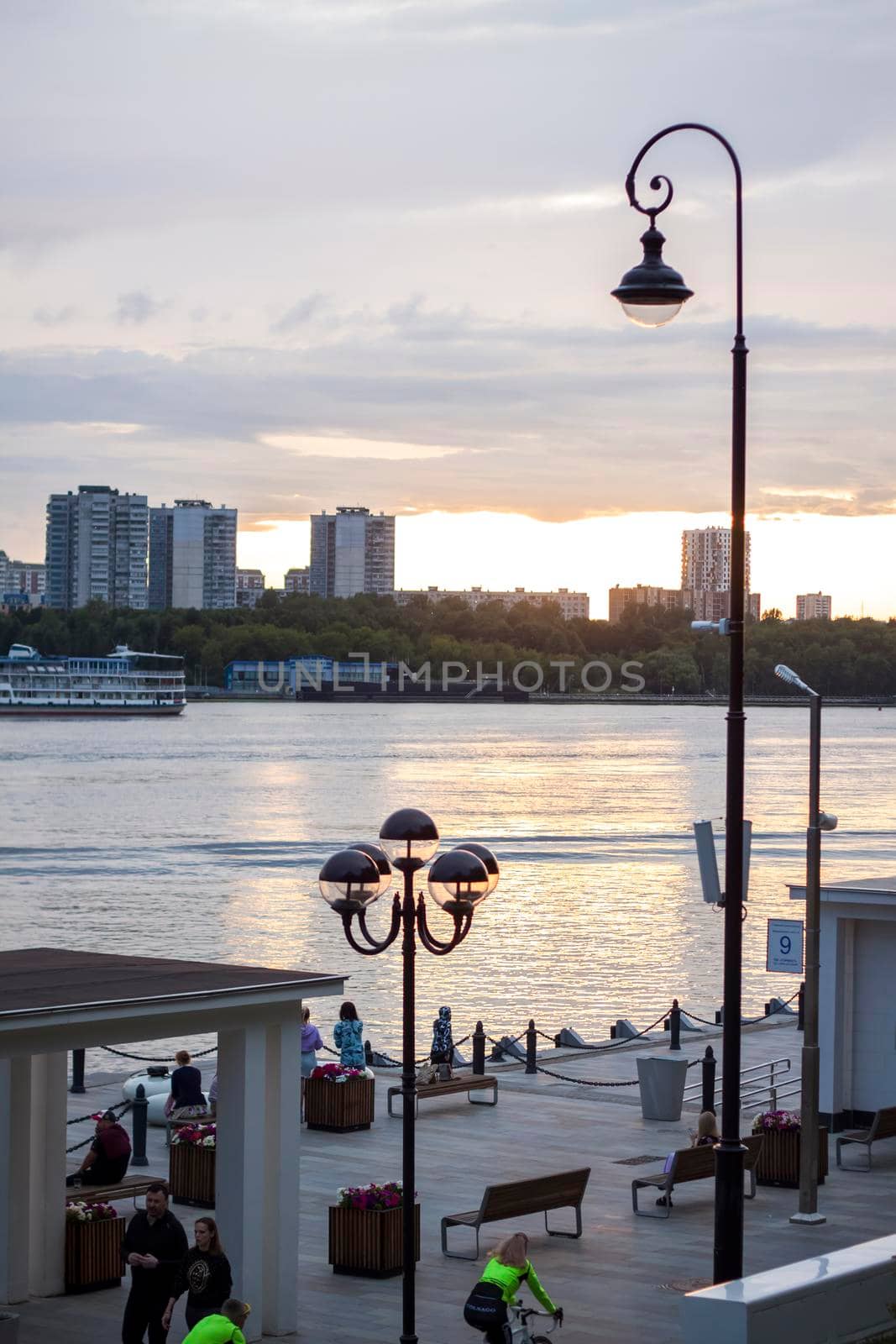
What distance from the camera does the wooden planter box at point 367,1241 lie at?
1559 centimetres

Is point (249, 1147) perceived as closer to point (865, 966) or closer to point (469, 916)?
point (469, 916)

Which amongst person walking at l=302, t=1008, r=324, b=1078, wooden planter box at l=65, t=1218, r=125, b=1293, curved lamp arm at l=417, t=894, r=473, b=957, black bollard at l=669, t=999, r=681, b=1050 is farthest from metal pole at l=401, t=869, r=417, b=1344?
black bollard at l=669, t=999, r=681, b=1050

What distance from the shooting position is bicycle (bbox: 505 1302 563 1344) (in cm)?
1222

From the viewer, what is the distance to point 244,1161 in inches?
552

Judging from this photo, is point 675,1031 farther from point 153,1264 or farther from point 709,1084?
point 153,1264

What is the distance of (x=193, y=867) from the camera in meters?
72.9

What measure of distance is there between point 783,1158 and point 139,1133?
7286 mm

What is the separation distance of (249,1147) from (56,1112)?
68.0 inches

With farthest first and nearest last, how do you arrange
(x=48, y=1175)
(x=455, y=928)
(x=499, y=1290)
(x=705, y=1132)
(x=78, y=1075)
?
(x=78, y=1075) → (x=705, y=1132) → (x=48, y=1175) → (x=455, y=928) → (x=499, y=1290)

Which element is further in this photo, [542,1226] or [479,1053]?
[479,1053]

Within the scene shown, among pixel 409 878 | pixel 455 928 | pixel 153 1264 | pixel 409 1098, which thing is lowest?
pixel 153 1264

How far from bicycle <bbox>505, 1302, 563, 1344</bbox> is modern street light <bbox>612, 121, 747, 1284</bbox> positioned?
135 centimetres

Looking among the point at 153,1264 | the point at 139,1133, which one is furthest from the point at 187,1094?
the point at 153,1264

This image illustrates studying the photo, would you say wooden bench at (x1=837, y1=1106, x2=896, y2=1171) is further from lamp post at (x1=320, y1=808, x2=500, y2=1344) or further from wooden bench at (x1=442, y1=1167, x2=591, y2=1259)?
lamp post at (x1=320, y1=808, x2=500, y2=1344)
